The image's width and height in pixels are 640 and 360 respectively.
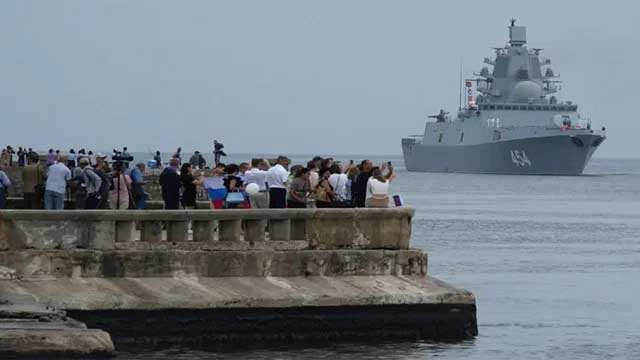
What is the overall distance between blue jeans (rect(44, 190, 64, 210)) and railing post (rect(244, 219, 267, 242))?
4436 mm

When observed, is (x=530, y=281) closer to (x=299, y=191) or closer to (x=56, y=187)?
(x=299, y=191)

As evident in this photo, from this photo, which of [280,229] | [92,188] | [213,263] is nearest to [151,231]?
[213,263]

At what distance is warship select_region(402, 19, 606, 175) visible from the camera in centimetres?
13000

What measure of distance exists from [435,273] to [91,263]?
53.2ft

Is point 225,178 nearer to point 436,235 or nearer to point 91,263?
point 91,263

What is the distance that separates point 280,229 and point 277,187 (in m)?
3.28

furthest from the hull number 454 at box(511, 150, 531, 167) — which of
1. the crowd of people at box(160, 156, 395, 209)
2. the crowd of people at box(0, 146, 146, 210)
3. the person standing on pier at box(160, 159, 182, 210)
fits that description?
the person standing on pier at box(160, 159, 182, 210)

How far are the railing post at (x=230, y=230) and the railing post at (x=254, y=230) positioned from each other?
0.42 feet

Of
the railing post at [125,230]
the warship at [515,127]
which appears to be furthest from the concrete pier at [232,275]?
the warship at [515,127]

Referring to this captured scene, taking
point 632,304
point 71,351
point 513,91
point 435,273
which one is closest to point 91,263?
point 71,351

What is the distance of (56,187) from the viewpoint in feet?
77.9

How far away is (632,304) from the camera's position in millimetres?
28672

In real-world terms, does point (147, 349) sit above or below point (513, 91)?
below

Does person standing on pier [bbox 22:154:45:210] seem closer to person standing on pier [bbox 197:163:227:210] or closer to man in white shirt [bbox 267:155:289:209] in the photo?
person standing on pier [bbox 197:163:227:210]
